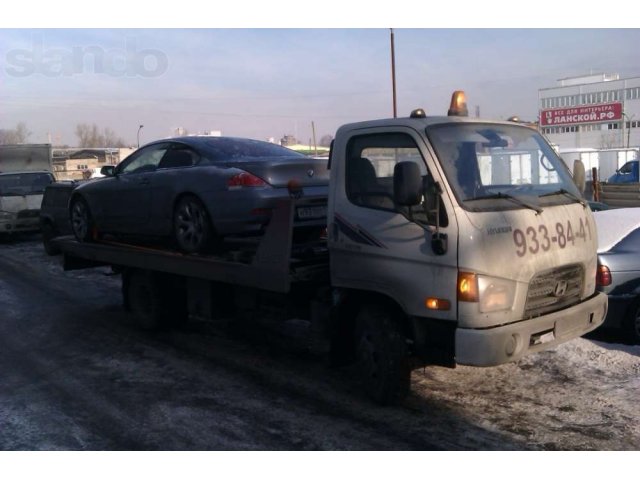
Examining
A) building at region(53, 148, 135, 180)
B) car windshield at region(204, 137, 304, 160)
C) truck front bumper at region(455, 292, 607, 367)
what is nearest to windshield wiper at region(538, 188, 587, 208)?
truck front bumper at region(455, 292, 607, 367)

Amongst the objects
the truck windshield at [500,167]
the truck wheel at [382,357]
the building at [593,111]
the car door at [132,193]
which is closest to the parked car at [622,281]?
the truck windshield at [500,167]

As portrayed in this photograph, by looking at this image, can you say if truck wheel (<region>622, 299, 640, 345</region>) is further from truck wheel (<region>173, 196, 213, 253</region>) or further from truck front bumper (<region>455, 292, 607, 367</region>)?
truck wheel (<region>173, 196, 213, 253</region>)

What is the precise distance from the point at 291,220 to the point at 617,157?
38.3 metres

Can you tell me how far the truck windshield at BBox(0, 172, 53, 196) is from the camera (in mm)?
17594

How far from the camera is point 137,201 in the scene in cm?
777

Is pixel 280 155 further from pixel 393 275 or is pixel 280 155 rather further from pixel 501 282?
pixel 501 282

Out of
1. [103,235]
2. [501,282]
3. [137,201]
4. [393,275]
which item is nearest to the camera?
[501,282]

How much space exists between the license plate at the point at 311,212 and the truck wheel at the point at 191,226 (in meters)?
1.26

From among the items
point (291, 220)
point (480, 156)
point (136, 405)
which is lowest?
point (136, 405)

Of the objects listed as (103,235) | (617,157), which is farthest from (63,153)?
(103,235)

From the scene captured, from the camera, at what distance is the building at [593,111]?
61406 millimetres

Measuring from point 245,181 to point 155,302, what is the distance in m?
2.32

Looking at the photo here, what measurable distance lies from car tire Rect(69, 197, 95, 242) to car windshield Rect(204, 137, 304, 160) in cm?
258

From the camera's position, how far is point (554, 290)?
4.84 meters
